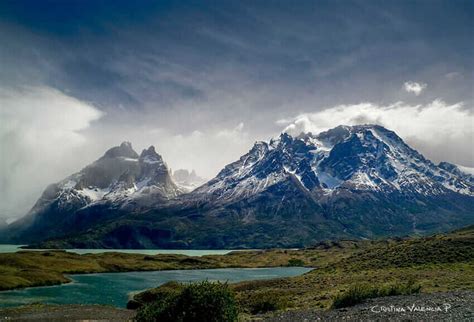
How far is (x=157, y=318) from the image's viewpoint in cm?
3947

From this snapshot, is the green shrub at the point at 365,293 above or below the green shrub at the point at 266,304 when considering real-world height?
above

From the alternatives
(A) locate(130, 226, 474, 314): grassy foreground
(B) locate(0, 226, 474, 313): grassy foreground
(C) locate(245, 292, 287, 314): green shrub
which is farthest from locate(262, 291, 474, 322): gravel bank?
(C) locate(245, 292, 287, 314): green shrub

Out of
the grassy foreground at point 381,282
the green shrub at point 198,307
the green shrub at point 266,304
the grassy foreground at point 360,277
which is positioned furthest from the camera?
the grassy foreground at point 360,277

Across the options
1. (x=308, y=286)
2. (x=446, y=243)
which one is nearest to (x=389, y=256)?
(x=446, y=243)

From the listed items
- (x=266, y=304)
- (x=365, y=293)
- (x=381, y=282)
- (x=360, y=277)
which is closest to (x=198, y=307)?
(x=266, y=304)

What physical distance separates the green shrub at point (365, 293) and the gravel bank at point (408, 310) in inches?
72.5

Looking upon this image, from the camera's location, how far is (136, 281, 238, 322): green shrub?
38.5 metres

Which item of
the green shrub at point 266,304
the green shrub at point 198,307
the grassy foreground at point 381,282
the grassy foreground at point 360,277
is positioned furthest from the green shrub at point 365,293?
the green shrub at point 198,307

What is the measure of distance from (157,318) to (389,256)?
279ft

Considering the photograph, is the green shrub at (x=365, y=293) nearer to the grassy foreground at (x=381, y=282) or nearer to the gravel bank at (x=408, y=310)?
the grassy foreground at (x=381, y=282)

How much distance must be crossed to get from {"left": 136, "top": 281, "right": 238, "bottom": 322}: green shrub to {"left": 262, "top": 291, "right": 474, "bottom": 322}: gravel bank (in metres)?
8.40

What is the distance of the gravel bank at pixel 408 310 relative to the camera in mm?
36750

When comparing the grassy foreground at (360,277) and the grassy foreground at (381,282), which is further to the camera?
the grassy foreground at (360,277)

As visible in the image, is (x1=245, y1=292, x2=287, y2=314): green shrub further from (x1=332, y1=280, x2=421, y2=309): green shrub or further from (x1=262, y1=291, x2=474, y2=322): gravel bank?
(x1=262, y1=291, x2=474, y2=322): gravel bank
